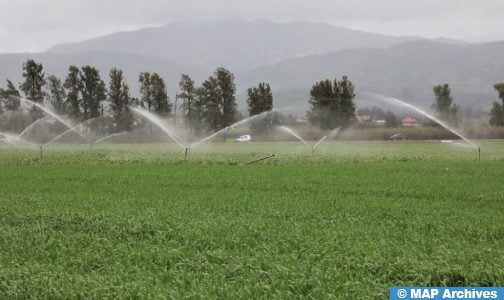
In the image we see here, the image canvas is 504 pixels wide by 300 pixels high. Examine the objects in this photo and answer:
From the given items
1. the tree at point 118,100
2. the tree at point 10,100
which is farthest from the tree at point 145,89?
the tree at point 10,100

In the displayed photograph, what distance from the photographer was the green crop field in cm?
765

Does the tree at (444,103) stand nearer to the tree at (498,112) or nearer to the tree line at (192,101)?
the tree line at (192,101)

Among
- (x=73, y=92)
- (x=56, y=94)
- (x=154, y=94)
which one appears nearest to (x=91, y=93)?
(x=73, y=92)

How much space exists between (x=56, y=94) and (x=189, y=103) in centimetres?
2124

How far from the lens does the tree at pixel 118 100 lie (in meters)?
77.1

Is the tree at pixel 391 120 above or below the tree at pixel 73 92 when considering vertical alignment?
below

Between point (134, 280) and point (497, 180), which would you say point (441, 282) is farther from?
point (497, 180)

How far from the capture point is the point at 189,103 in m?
82.3

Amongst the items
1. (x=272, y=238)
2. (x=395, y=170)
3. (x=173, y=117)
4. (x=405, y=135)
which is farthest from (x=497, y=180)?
(x=173, y=117)

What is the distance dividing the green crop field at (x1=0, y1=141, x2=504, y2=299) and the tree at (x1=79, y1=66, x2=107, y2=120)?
5919 cm

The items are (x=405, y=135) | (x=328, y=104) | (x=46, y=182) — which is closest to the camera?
(x=46, y=182)

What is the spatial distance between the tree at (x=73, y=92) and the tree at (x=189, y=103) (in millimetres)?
14827

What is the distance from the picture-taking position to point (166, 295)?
23.9 feet

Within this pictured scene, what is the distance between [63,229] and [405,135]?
64.0 metres
